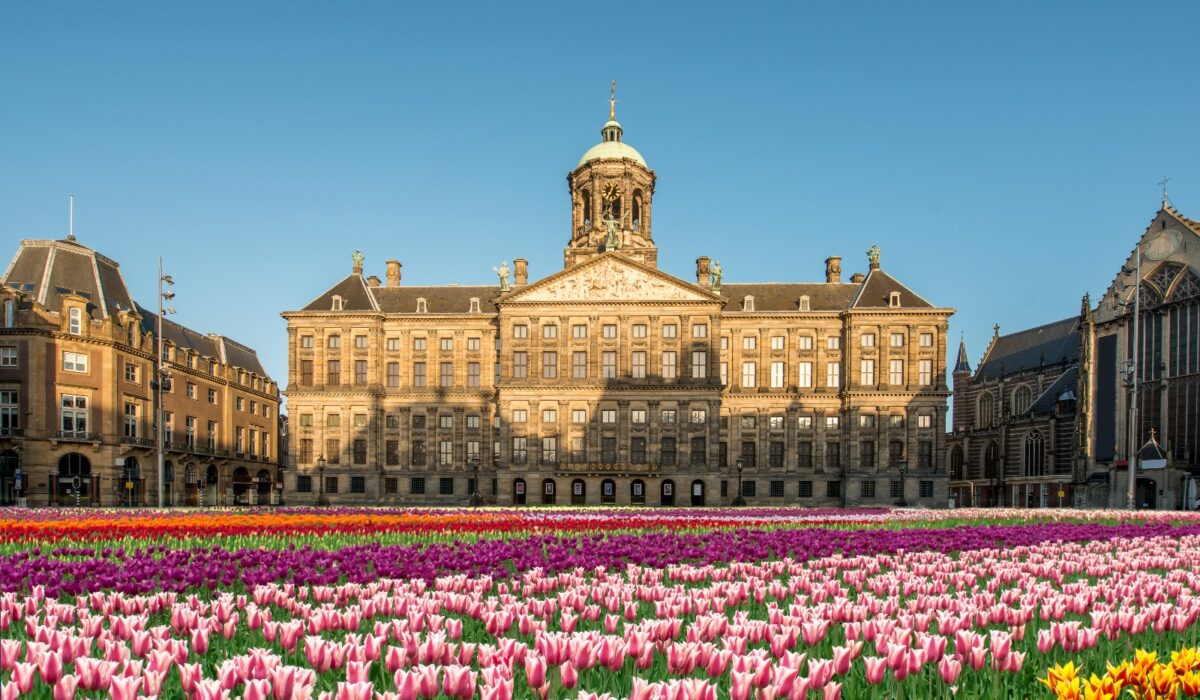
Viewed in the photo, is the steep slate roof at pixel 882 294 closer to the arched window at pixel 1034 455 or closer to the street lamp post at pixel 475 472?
the arched window at pixel 1034 455

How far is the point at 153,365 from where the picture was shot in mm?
65312

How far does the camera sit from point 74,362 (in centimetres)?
5803

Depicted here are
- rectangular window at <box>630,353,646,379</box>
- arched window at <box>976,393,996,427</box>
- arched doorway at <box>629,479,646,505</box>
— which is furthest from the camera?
arched window at <box>976,393,996,427</box>

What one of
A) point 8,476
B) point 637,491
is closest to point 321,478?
point 8,476

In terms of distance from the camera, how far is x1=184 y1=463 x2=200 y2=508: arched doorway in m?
68.9

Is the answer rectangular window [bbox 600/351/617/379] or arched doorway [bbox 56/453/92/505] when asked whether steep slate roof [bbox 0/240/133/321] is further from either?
rectangular window [bbox 600/351/617/379]

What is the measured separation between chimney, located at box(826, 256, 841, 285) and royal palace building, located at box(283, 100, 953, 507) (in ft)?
0.94

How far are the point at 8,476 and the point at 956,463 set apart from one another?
3507 inches

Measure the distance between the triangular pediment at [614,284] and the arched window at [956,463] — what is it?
48816 millimetres

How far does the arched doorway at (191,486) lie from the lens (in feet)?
226

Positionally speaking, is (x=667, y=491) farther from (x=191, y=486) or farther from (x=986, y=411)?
(x=986, y=411)

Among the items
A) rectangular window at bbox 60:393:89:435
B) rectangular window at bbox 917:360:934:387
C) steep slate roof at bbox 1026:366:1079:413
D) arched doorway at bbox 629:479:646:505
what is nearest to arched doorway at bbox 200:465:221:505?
rectangular window at bbox 60:393:89:435

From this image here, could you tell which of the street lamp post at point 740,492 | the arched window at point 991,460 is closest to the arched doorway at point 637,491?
the street lamp post at point 740,492

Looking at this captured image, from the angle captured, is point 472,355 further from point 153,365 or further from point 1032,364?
point 1032,364
